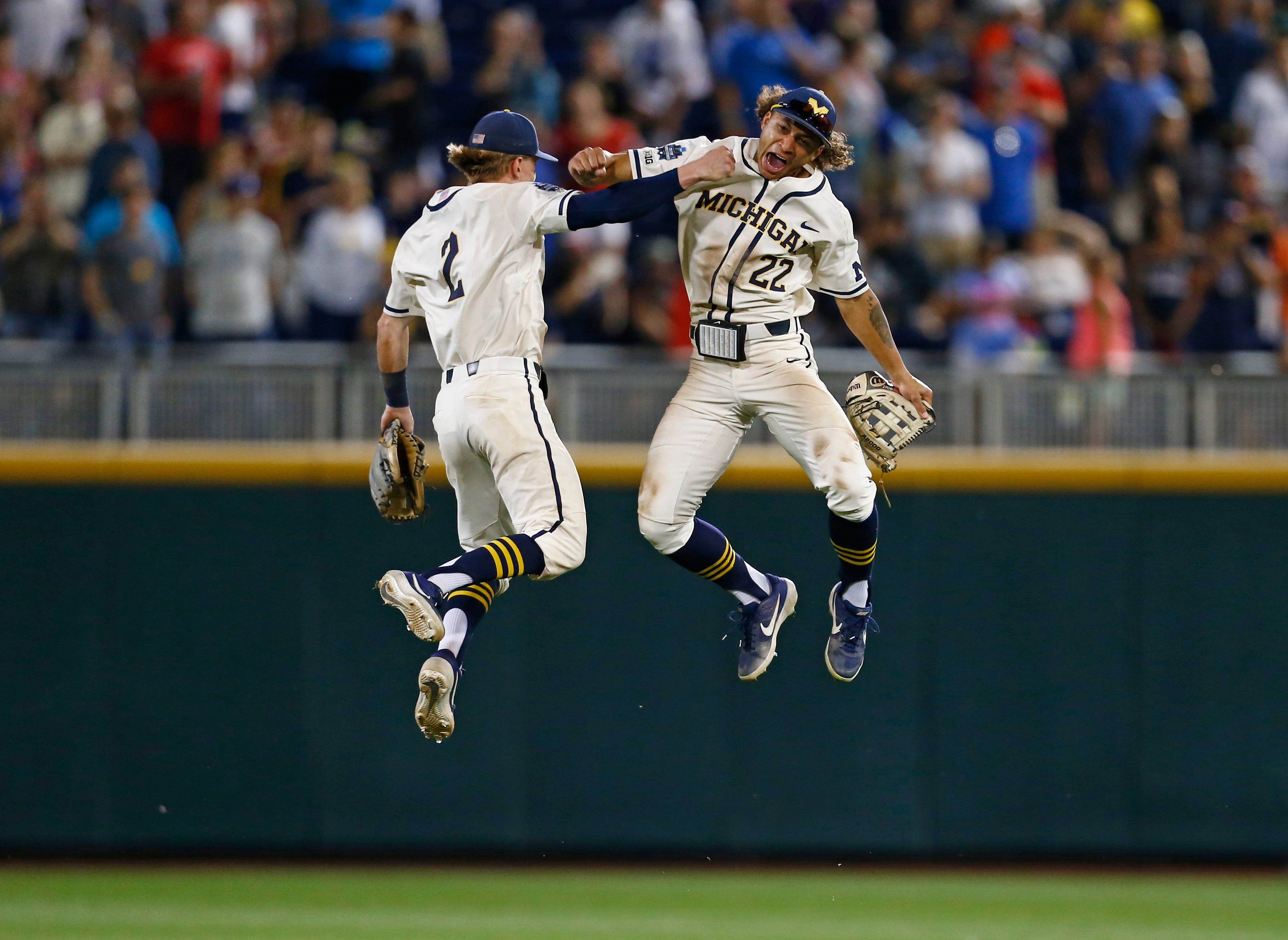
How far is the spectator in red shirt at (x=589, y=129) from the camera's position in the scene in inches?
496

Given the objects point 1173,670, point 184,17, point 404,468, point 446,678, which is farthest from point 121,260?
point 1173,670

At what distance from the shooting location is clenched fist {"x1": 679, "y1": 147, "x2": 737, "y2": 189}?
6656mm

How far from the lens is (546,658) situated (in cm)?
1158

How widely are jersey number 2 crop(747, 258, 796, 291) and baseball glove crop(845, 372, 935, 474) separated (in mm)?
489

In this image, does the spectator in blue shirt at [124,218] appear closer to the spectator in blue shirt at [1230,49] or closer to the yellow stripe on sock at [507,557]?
the yellow stripe on sock at [507,557]

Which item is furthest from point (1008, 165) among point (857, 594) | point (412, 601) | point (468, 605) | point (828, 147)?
point (412, 601)

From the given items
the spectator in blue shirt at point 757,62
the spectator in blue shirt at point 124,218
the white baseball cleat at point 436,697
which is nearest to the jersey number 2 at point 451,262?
the white baseball cleat at point 436,697

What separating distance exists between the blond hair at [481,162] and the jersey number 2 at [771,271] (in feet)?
3.33

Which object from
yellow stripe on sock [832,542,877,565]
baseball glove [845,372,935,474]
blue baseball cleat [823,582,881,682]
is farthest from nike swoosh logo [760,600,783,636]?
baseball glove [845,372,935,474]

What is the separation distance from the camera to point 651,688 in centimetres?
1158

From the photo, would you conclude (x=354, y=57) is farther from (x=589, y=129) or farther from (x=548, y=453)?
(x=548, y=453)

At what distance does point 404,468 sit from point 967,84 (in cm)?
833

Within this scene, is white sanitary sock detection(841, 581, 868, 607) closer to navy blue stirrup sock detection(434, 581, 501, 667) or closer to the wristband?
navy blue stirrup sock detection(434, 581, 501, 667)

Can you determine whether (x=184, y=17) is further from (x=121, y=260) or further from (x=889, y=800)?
(x=889, y=800)
